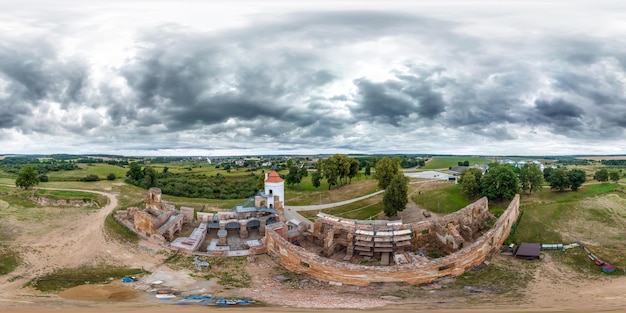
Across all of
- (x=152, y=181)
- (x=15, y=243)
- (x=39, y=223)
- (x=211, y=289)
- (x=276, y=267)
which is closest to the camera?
(x=211, y=289)

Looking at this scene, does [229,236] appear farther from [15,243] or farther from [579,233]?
[579,233]

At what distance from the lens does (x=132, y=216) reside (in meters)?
35.9

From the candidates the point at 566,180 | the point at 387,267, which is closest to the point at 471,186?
the point at 566,180

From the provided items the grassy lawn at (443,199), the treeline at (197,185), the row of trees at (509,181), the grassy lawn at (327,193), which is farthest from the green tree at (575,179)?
the treeline at (197,185)

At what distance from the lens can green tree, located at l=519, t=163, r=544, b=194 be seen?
153ft

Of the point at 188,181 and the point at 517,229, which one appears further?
the point at 188,181

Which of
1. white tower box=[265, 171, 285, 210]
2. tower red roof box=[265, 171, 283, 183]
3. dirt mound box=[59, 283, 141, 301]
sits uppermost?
tower red roof box=[265, 171, 283, 183]

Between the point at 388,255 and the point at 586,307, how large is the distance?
14.1 metres

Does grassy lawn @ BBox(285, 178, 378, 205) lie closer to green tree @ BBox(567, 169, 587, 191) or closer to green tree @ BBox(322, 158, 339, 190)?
green tree @ BBox(322, 158, 339, 190)

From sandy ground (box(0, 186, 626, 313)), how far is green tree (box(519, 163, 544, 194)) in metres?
23.9

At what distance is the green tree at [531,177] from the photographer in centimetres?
4659

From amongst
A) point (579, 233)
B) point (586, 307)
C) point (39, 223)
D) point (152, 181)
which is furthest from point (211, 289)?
point (152, 181)

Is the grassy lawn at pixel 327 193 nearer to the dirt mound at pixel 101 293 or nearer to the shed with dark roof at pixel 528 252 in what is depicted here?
the shed with dark roof at pixel 528 252

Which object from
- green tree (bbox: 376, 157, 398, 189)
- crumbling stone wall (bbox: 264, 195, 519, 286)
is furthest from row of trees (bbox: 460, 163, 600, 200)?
crumbling stone wall (bbox: 264, 195, 519, 286)
